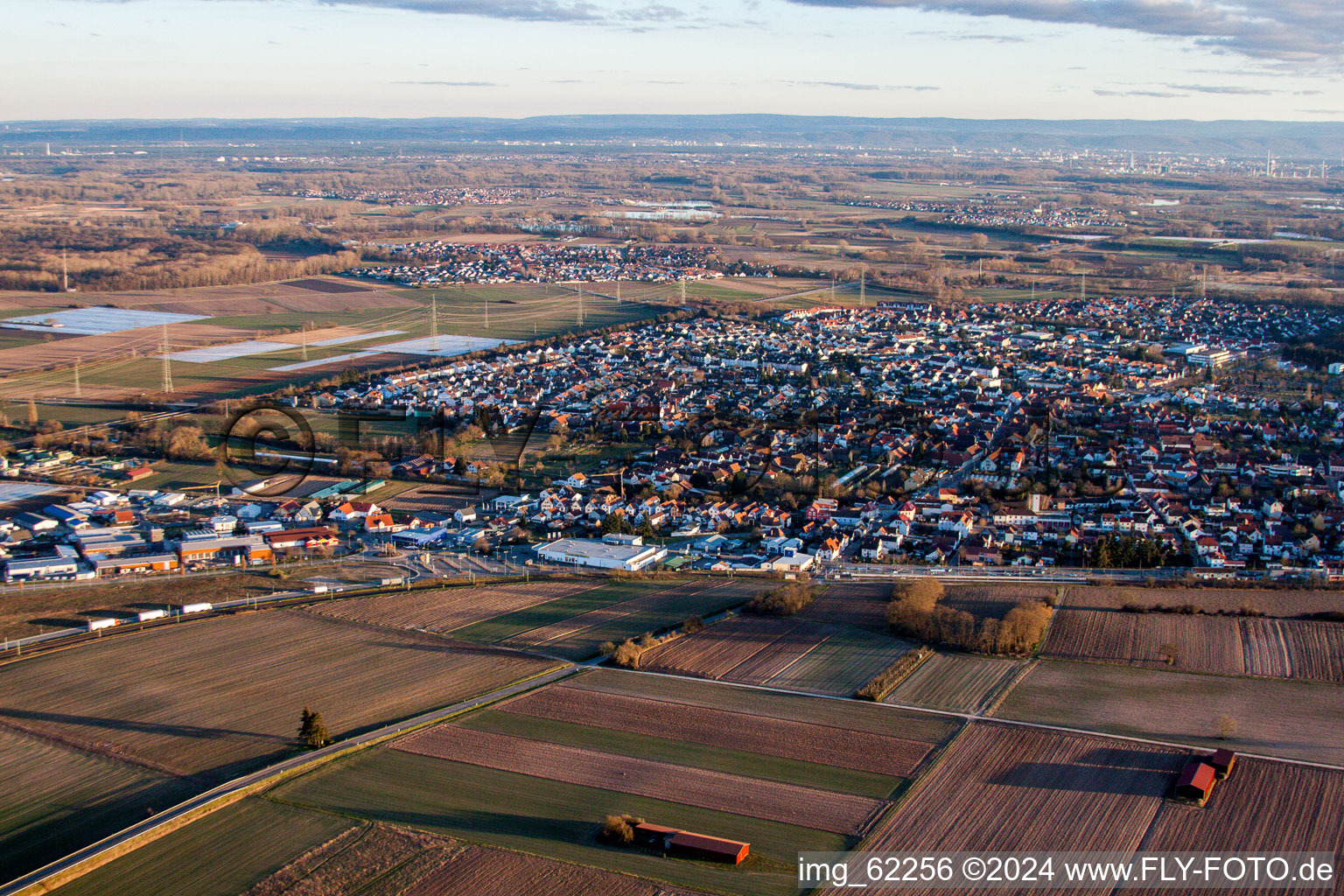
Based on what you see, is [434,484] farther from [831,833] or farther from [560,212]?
[560,212]

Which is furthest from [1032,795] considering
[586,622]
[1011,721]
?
[586,622]

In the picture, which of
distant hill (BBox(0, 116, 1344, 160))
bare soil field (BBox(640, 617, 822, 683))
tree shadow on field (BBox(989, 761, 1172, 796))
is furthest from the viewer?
distant hill (BBox(0, 116, 1344, 160))

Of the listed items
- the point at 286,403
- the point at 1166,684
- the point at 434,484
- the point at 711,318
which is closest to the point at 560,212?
the point at 711,318

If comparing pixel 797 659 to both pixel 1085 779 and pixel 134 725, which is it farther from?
pixel 134 725

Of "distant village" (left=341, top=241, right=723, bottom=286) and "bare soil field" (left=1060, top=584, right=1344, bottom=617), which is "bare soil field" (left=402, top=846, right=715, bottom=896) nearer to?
"bare soil field" (left=1060, top=584, right=1344, bottom=617)

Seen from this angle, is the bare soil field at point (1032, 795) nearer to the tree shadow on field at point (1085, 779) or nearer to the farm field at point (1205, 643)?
the tree shadow on field at point (1085, 779)

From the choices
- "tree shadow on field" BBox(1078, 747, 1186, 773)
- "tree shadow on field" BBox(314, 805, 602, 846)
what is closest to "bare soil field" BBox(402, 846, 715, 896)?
"tree shadow on field" BBox(314, 805, 602, 846)
